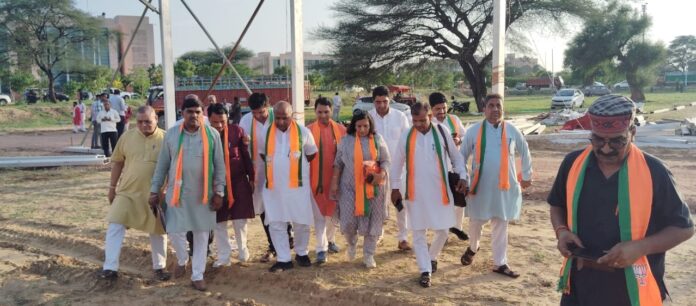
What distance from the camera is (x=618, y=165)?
2637 mm

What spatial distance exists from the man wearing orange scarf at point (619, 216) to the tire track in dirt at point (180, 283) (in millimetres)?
2234

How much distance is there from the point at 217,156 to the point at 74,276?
6.37 ft

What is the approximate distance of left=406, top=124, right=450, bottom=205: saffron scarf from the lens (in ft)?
16.8

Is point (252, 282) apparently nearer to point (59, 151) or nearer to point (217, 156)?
point (217, 156)

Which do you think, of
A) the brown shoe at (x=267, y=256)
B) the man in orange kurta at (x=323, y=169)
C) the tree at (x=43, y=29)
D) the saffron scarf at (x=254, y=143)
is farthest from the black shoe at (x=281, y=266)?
the tree at (x=43, y=29)

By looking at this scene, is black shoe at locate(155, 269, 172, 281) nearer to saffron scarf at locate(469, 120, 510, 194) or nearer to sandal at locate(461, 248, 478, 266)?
sandal at locate(461, 248, 478, 266)

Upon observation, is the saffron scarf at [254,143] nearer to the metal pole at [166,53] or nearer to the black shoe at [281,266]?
the black shoe at [281,266]

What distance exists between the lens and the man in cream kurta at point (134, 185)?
5.26m

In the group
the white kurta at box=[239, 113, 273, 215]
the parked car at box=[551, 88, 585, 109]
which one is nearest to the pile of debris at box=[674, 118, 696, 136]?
the white kurta at box=[239, 113, 273, 215]

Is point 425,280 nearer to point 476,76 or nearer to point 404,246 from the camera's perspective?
point 404,246

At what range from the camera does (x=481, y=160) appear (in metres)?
5.28

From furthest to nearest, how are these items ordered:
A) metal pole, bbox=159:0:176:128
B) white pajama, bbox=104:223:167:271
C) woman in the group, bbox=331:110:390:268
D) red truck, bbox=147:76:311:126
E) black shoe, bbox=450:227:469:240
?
red truck, bbox=147:76:311:126
metal pole, bbox=159:0:176:128
black shoe, bbox=450:227:469:240
woman in the group, bbox=331:110:390:268
white pajama, bbox=104:223:167:271

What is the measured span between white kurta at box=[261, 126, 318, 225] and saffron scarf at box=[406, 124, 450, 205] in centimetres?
93

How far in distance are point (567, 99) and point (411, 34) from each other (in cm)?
897
